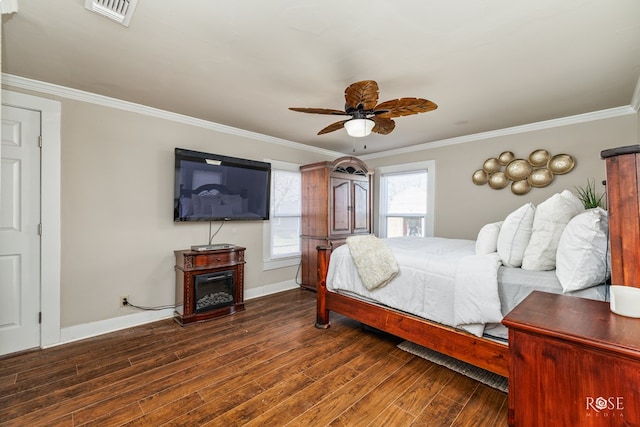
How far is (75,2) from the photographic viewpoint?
1597 millimetres

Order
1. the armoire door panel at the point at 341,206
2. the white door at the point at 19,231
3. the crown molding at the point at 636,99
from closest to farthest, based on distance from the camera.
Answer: the white door at the point at 19,231
the crown molding at the point at 636,99
the armoire door panel at the point at 341,206

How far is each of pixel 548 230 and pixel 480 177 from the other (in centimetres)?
240

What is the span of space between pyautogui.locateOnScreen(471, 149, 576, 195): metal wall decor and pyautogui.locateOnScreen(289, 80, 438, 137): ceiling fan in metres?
2.21

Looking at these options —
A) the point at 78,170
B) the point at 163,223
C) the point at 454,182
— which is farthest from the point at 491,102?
the point at 78,170

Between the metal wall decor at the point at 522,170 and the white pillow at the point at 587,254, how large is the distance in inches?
87.5

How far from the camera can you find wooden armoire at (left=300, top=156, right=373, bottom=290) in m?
4.32

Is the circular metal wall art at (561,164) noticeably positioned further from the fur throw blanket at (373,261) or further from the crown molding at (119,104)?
the crown molding at (119,104)

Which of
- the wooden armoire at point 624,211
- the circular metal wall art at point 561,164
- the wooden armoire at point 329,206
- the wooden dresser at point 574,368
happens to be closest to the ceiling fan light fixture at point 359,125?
the wooden armoire at point 624,211

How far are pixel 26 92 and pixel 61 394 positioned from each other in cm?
252

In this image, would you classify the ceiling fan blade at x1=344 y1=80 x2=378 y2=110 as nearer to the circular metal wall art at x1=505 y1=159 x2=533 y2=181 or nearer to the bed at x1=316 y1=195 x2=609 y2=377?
the bed at x1=316 y1=195 x2=609 y2=377

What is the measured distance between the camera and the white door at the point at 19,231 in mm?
2453

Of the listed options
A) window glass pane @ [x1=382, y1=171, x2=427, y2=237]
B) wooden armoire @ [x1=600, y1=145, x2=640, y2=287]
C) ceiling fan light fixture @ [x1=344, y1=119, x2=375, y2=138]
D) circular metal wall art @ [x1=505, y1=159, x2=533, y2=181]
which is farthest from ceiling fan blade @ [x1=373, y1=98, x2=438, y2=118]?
window glass pane @ [x1=382, y1=171, x2=427, y2=237]

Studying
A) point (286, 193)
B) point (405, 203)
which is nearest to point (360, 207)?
point (405, 203)

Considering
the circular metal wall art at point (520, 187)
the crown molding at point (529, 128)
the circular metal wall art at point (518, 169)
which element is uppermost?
the crown molding at point (529, 128)
